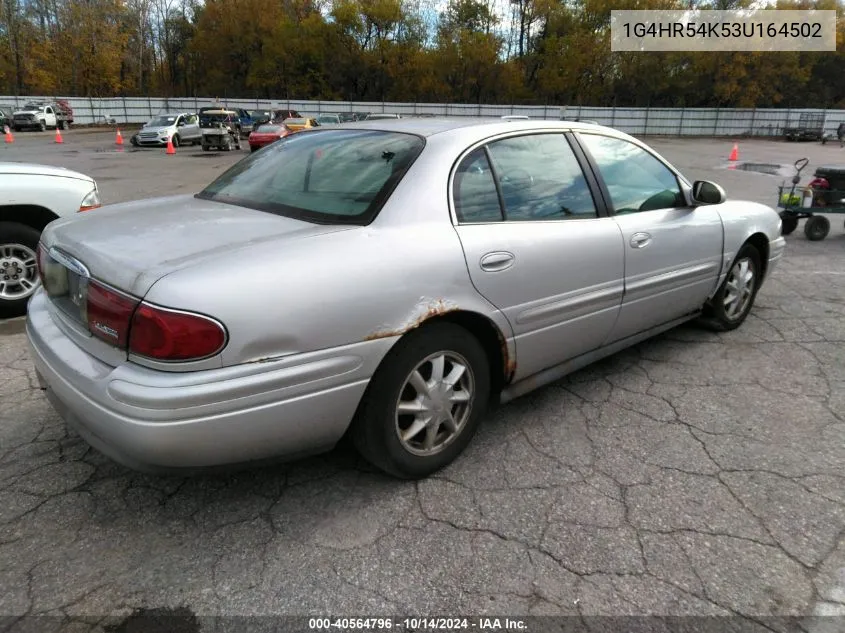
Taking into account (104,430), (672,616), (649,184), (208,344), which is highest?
(649,184)

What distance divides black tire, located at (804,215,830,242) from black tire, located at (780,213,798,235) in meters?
0.18

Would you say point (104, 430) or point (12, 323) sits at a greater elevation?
point (104, 430)

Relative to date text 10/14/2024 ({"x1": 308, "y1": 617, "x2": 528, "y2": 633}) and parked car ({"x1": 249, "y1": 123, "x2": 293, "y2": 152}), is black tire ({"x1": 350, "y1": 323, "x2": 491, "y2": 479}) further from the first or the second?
parked car ({"x1": 249, "y1": 123, "x2": 293, "y2": 152})

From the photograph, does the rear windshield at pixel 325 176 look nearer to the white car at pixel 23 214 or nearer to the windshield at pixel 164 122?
the white car at pixel 23 214

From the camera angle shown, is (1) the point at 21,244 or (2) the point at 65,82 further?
(2) the point at 65,82

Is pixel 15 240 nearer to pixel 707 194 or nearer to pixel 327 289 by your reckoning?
pixel 327 289

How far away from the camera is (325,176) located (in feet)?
9.13

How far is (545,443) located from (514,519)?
644 mm

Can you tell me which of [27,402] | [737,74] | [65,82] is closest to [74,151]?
[27,402]

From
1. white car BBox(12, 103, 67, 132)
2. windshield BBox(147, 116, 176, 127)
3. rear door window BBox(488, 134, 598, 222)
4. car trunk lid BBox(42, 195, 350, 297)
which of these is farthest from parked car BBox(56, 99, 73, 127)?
rear door window BBox(488, 134, 598, 222)

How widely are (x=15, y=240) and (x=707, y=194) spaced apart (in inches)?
191

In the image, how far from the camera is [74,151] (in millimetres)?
22375

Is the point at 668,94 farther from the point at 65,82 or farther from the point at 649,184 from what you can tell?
the point at 649,184

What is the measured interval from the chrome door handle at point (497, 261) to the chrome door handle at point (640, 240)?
947 millimetres
